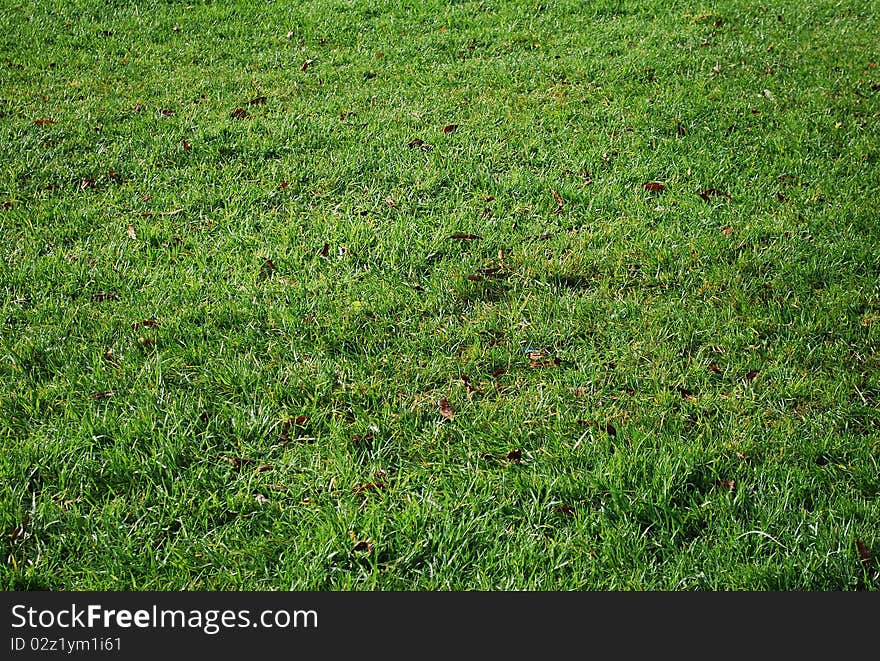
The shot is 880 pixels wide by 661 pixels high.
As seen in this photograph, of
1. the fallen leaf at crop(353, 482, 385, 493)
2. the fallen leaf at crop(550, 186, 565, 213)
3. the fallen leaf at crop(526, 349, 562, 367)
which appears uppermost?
the fallen leaf at crop(550, 186, 565, 213)

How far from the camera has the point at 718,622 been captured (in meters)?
2.24

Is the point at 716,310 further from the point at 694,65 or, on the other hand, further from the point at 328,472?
the point at 694,65

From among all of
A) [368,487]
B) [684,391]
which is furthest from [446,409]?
[684,391]

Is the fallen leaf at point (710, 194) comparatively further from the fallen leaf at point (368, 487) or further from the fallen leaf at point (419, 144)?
the fallen leaf at point (368, 487)

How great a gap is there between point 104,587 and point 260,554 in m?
0.48

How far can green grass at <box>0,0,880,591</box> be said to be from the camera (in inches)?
98.2

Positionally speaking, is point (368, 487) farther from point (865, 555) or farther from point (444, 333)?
point (865, 555)

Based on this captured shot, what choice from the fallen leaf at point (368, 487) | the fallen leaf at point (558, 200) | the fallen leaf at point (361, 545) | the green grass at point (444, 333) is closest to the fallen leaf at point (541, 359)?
the green grass at point (444, 333)

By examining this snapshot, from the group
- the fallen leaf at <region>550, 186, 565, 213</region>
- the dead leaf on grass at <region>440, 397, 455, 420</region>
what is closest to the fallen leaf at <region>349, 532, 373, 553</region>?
the dead leaf on grass at <region>440, 397, 455, 420</region>

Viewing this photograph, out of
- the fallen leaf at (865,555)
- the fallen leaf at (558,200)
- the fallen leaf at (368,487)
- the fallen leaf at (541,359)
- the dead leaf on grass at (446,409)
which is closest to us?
the fallen leaf at (865,555)

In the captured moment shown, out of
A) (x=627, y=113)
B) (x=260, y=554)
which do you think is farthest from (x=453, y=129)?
(x=260, y=554)

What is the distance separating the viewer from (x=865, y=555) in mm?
2371

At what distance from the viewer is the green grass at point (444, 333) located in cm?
249

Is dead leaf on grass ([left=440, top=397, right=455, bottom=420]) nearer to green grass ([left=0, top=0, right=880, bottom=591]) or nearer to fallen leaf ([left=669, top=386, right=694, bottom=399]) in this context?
green grass ([left=0, top=0, right=880, bottom=591])
